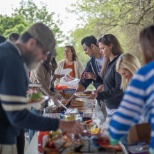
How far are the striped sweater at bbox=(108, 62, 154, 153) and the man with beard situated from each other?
1.08ft

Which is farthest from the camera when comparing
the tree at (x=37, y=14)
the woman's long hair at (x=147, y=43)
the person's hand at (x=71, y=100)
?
the tree at (x=37, y=14)

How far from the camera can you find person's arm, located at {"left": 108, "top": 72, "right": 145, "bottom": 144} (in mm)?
1264

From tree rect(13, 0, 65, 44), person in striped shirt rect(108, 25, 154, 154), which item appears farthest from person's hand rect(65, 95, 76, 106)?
tree rect(13, 0, 65, 44)

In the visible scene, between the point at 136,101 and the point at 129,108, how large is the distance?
4 cm

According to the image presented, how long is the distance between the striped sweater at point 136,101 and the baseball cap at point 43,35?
48cm

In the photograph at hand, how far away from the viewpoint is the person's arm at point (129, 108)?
1.26m

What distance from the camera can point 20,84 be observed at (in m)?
1.41

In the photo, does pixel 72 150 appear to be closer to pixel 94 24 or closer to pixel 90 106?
pixel 90 106

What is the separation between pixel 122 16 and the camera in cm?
615

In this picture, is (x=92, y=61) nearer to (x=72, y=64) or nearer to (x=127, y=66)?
(x=72, y=64)

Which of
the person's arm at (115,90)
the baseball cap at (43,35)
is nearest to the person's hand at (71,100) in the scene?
the person's arm at (115,90)

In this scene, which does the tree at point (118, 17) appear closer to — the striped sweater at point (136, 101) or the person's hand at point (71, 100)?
the person's hand at point (71, 100)

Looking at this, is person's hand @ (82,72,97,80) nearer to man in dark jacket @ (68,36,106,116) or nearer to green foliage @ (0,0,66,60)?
man in dark jacket @ (68,36,106,116)

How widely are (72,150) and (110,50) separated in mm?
1376
